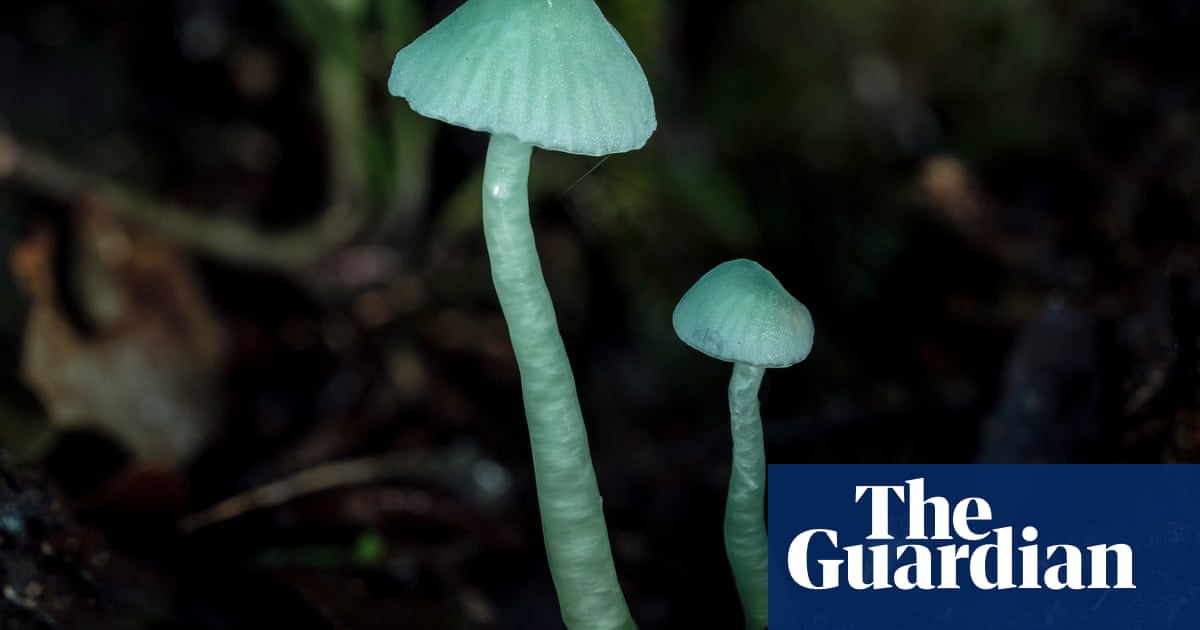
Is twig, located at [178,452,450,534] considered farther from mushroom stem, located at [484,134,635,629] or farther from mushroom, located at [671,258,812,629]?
mushroom, located at [671,258,812,629]

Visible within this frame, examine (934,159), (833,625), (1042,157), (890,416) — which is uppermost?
(1042,157)

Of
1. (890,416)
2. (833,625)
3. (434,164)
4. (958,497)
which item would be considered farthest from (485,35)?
(434,164)

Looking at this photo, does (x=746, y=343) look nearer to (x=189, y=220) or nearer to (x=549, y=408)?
(x=549, y=408)

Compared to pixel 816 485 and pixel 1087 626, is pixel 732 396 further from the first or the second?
pixel 1087 626

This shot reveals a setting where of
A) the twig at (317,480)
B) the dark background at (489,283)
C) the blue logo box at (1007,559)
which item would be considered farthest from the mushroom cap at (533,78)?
the twig at (317,480)

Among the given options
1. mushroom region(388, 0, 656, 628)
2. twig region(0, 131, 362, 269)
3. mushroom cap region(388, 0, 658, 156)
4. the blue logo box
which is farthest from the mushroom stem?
twig region(0, 131, 362, 269)

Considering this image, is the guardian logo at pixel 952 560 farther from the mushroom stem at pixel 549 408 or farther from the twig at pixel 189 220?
the twig at pixel 189 220
